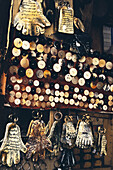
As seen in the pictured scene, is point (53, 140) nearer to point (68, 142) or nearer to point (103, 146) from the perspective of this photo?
point (68, 142)

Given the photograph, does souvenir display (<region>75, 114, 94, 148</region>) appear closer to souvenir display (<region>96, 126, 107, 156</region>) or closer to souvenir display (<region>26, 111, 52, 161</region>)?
souvenir display (<region>96, 126, 107, 156</region>)

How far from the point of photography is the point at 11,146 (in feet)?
11.5

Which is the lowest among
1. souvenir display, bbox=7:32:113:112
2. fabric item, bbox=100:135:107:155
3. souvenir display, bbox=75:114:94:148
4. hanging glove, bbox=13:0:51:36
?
fabric item, bbox=100:135:107:155

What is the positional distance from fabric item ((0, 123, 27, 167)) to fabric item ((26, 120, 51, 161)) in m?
0.14

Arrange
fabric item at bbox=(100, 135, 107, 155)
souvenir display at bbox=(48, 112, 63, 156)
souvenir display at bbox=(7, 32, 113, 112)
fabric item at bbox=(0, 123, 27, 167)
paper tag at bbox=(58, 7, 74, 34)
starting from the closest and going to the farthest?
fabric item at bbox=(0, 123, 27, 167), souvenir display at bbox=(7, 32, 113, 112), souvenir display at bbox=(48, 112, 63, 156), paper tag at bbox=(58, 7, 74, 34), fabric item at bbox=(100, 135, 107, 155)

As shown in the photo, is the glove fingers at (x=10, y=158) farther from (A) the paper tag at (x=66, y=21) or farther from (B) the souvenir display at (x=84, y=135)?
(A) the paper tag at (x=66, y=21)

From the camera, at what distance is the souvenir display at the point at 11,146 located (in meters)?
3.50

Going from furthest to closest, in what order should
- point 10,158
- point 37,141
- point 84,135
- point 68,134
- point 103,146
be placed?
point 103,146
point 84,135
point 68,134
point 37,141
point 10,158

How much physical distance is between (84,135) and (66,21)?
163 centimetres

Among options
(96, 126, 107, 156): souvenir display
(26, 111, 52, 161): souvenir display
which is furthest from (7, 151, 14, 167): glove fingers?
(96, 126, 107, 156): souvenir display

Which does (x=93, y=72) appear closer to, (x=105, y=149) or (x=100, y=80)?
(x=100, y=80)

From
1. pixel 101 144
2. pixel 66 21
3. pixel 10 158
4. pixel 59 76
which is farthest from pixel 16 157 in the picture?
pixel 66 21

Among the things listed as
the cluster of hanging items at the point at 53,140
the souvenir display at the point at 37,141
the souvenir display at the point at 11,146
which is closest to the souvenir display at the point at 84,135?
the cluster of hanging items at the point at 53,140

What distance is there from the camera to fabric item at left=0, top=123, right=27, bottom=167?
3496 mm
